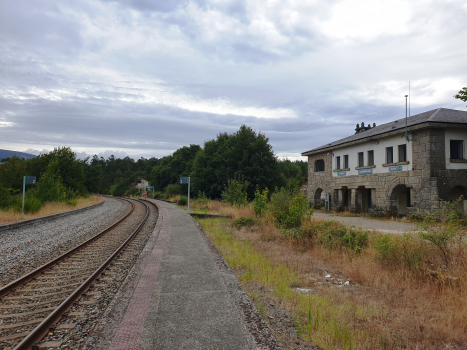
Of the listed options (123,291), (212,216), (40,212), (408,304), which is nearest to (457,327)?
(408,304)

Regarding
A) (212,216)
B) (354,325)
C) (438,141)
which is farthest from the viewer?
(212,216)

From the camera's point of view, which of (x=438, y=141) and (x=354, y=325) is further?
(x=438, y=141)

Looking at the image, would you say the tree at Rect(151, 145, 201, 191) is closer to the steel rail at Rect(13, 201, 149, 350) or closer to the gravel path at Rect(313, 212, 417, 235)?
the gravel path at Rect(313, 212, 417, 235)

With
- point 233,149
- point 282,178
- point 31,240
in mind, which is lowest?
point 31,240

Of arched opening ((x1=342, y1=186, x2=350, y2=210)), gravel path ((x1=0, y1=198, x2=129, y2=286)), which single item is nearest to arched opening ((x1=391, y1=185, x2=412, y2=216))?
arched opening ((x1=342, y1=186, x2=350, y2=210))

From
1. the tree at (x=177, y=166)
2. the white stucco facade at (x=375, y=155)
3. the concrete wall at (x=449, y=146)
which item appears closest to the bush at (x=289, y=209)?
the white stucco facade at (x=375, y=155)

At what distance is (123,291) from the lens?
17.0ft

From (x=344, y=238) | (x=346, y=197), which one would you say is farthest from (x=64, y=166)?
(x=344, y=238)

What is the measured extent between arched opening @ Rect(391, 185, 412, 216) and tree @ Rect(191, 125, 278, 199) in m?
15.0

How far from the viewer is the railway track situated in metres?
4.09

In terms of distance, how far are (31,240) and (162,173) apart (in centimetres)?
5659

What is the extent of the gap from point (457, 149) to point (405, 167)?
114 inches

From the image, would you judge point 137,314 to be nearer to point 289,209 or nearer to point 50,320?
point 50,320

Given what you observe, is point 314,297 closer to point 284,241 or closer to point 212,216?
point 284,241
